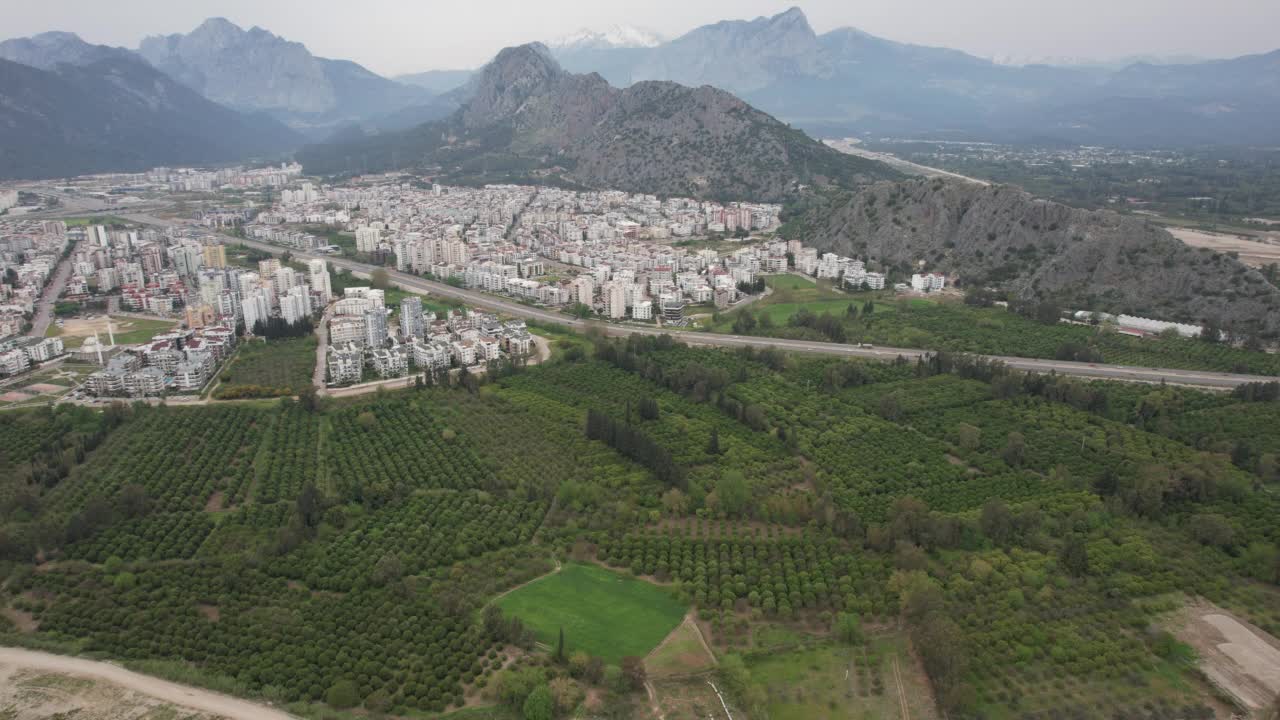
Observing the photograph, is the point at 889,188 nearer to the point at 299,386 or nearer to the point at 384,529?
the point at 299,386

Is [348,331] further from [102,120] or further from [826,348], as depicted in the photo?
[102,120]

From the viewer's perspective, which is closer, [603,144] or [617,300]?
[617,300]

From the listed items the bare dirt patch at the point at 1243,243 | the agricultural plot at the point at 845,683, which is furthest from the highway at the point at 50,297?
the bare dirt patch at the point at 1243,243

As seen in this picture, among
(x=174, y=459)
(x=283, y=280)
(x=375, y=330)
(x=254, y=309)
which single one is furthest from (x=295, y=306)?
(x=174, y=459)

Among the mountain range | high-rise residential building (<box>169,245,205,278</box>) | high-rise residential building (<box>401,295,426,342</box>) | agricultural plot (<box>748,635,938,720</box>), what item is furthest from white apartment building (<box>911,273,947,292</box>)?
the mountain range

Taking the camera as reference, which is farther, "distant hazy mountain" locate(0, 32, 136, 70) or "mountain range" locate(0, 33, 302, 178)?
"distant hazy mountain" locate(0, 32, 136, 70)

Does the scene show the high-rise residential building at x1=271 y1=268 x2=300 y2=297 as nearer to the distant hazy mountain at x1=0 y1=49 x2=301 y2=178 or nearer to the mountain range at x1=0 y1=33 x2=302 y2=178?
the distant hazy mountain at x1=0 y1=49 x2=301 y2=178
